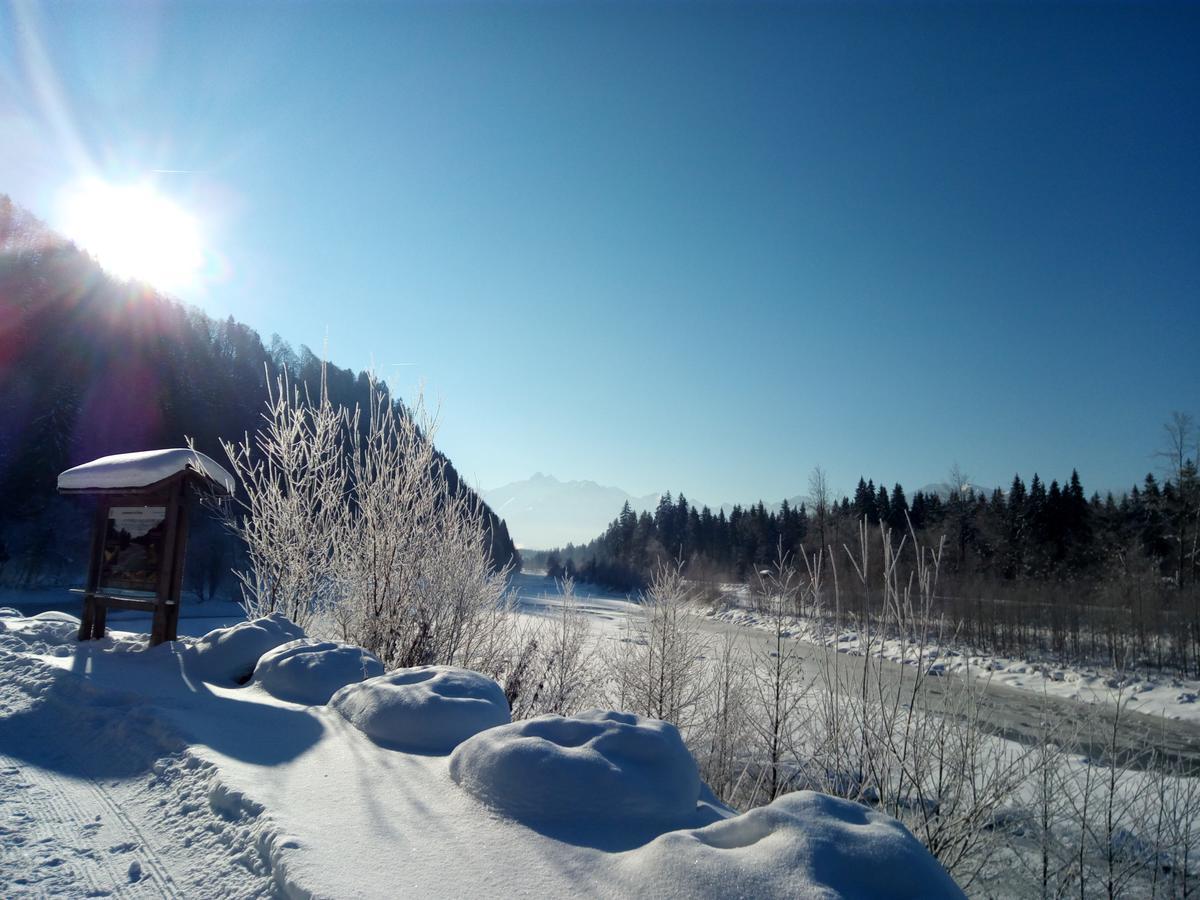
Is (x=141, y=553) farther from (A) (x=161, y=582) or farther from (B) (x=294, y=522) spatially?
(B) (x=294, y=522)

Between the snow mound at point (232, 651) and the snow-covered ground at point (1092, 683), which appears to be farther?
the snow-covered ground at point (1092, 683)

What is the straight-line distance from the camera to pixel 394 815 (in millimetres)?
2816

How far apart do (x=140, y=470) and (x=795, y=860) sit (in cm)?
739

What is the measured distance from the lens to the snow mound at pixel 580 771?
2.76 m

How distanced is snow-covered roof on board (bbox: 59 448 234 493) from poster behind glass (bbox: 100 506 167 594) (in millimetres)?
426

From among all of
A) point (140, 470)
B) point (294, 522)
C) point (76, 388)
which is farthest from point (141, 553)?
point (76, 388)

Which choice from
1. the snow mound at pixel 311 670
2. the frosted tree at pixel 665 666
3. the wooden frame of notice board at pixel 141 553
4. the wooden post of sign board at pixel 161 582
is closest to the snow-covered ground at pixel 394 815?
the snow mound at pixel 311 670

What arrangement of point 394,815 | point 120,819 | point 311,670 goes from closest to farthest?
point 394,815
point 120,819
point 311,670

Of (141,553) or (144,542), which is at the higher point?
(144,542)

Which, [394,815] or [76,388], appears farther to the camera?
[76,388]

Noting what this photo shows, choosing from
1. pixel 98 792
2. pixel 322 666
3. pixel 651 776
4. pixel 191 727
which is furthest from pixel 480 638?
pixel 651 776

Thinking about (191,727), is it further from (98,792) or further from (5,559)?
(5,559)

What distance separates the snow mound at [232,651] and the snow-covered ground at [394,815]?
1130mm

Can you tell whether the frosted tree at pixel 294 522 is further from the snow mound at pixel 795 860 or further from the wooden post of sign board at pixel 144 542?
the snow mound at pixel 795 860
